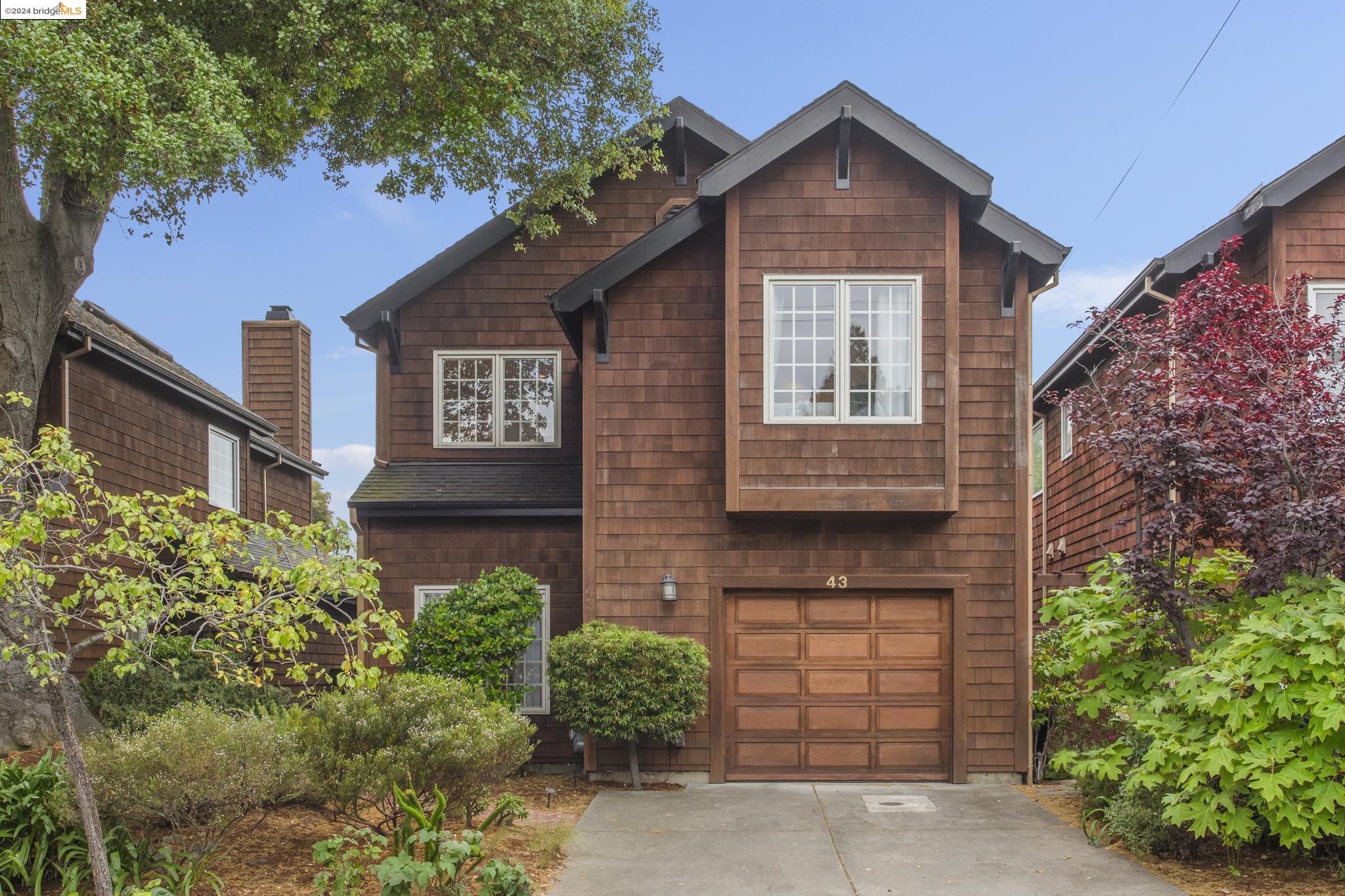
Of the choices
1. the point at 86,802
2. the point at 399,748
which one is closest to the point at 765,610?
the point at 399,748

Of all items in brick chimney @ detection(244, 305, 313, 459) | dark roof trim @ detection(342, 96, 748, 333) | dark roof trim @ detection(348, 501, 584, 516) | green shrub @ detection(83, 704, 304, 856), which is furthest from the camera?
brick chimney @ detection(244, 305, 313, 459)

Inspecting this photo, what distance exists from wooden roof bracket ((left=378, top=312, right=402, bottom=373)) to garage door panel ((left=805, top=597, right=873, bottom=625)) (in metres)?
6.15

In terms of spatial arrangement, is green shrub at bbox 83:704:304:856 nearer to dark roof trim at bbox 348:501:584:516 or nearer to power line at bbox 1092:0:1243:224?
dark roof trim at bbox 348:501:584:516

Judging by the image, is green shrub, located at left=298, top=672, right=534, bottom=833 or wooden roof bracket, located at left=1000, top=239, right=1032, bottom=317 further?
wooden roof bracket, located at left=1000, top=239, right=1032, bottom=317

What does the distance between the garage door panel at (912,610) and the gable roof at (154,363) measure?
9972 millimetres

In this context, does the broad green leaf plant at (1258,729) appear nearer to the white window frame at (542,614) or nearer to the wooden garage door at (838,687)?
the wooden garage door at (838,687)

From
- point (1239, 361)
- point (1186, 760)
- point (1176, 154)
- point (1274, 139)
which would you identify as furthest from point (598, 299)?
point (1274, 139)

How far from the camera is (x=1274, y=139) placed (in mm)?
16562

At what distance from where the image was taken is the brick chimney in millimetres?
22781

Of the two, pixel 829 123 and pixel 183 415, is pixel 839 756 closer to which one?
pixel 829 123

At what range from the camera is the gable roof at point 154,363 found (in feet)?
46.1

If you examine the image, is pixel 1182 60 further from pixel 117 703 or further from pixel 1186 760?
pixel 117 703

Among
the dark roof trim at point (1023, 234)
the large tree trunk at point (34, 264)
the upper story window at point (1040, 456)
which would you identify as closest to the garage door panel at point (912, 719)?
the dark roof trim at point (1023, 234)

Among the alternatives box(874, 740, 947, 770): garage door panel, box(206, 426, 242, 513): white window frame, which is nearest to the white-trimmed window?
box(206, 426, 242, 513): white window frame
